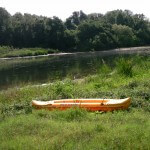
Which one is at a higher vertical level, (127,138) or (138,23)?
(138,23)

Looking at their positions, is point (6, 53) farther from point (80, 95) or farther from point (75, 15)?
point (80, 95)

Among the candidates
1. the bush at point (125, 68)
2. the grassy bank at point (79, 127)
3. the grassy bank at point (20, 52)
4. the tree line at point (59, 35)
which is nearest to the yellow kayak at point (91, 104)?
the grassy bank at point (79, 127)

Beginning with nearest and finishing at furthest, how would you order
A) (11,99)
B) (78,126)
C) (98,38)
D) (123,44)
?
(78,126) → (11,99) → (98,38) → (123,44)

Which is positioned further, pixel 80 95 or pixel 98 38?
pixel 98 38

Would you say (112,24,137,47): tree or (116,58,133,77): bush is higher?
(112,24,137,47): tree

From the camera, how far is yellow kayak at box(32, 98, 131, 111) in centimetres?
909

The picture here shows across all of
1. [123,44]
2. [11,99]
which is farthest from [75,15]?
[11,99]

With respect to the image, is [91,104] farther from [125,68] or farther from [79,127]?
[125,68]

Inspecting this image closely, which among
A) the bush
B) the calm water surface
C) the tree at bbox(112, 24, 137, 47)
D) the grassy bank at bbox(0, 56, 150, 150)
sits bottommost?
the calm water surface

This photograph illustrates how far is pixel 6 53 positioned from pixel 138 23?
48732mm

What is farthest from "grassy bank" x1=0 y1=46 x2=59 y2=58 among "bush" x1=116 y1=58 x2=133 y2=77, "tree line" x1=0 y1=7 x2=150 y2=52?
"bush" x1=116 y1=58 x2=133 y2=77

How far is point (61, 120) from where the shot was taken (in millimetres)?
8219

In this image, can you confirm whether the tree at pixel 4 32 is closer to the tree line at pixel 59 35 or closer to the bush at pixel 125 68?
the tree line at pixel 59 35

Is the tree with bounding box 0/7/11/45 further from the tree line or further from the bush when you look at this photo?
the bush
